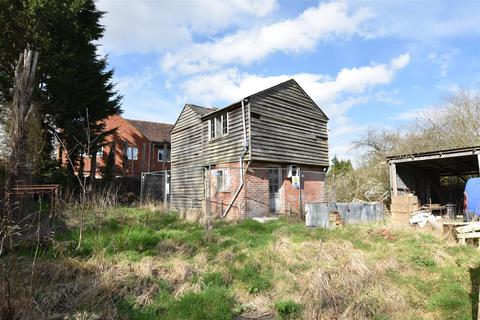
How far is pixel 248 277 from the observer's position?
6852 millimetres

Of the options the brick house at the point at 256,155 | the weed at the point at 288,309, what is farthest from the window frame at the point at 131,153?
the weed at the point at 288,309

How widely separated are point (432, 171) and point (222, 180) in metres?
13.0

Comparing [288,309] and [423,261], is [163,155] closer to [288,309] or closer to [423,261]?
[423,261]

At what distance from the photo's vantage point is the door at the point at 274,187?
16.8 metres

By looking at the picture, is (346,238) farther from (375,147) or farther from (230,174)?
(375,147)

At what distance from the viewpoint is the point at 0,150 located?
427 inches

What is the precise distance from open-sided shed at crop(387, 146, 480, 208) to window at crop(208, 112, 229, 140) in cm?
816

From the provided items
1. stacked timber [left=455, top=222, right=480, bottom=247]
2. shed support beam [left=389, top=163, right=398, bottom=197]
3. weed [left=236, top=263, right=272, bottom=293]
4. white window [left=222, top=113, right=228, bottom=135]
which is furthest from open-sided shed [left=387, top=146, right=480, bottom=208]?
weed [left=236, top=263, right=272, bottom=293]

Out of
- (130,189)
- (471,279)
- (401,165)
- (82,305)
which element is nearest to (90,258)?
(82,305)

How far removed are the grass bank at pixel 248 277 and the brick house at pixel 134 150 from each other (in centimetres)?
2455

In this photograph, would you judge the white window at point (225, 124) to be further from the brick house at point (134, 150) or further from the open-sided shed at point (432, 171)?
the brick house at point (134, 150)

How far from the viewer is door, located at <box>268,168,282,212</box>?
1676 centimetres

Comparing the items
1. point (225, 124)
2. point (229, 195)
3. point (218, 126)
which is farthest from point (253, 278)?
point (218, 126)

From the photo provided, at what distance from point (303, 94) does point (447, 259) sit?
12.9 m
